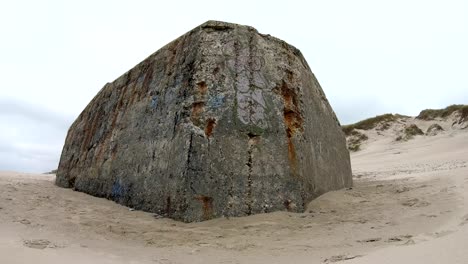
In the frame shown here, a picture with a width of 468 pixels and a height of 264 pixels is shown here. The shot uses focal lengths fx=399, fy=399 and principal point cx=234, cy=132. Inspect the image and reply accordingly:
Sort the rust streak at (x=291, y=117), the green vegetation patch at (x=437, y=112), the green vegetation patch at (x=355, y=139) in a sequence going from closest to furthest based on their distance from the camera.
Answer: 1. the rust streak at (x=291, y=117)
2. the green vegetation patch at (x=355, y=139)
3. the green vegetation patch at (x=437, y=112)

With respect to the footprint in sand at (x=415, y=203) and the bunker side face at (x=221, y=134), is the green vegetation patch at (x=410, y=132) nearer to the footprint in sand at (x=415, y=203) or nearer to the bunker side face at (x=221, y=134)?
the bunker side face at (x=221, y=134)

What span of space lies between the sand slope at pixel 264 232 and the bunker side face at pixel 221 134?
0.26 metres

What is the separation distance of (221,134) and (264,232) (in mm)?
1301

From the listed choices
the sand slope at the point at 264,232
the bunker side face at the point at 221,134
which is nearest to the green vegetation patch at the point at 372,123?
the bunker side face at the point at 221,134

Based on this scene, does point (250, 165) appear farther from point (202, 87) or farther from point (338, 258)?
point (338, 258)

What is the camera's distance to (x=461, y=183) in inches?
195

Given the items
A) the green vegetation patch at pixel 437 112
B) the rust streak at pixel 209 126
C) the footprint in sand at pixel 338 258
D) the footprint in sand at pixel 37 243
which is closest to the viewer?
the footprint in sand at pixel 338 258

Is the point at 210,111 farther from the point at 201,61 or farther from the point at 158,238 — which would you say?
the point at 158,238

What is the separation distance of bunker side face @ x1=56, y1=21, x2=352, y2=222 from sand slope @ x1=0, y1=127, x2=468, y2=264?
256 millimetres

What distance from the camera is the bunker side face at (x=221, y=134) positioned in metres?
4.43

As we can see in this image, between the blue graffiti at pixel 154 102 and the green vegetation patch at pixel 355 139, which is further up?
the blue graffiti at pixel 154 102

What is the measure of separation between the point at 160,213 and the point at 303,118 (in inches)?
86.4

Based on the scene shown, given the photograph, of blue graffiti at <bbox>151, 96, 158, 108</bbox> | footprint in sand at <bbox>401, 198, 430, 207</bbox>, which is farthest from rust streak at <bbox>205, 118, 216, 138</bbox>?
footprint in sand at <bbox>401, 198, 430, 207</bbox>

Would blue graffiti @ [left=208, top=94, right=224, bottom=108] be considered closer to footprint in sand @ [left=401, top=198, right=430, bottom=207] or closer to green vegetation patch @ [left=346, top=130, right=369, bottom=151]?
footprint in sand @ [left=401, top=198, right=430, bottom=207]
